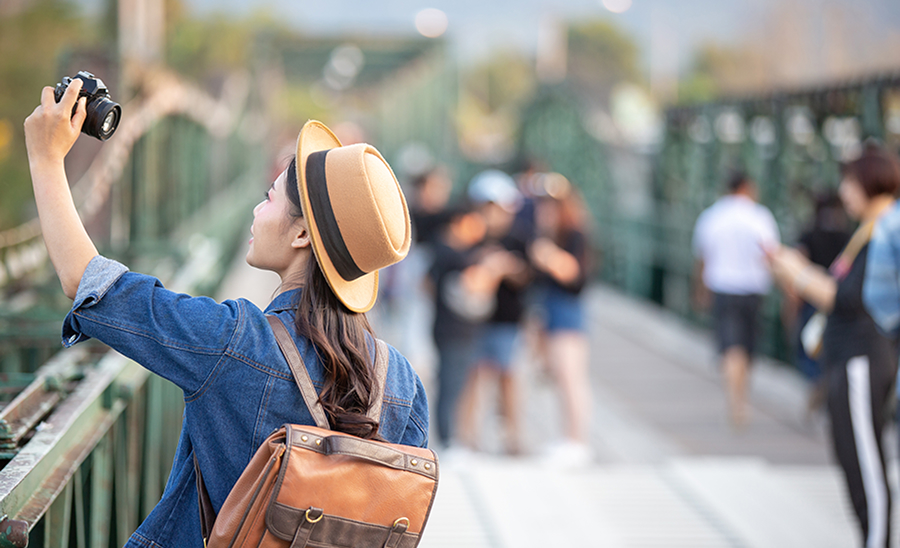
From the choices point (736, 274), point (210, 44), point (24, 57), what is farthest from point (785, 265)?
point (210, 44)

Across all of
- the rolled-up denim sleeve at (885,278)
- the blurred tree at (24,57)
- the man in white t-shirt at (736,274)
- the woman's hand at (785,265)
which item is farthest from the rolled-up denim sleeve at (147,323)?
the blurred tree at (24,57)

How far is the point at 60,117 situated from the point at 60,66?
506 centimetres

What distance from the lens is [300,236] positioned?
189cm

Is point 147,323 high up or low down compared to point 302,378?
up

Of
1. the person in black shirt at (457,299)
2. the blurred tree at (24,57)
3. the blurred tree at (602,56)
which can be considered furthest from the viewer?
the blurred tree at (602,56)

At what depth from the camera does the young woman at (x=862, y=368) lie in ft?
14.0

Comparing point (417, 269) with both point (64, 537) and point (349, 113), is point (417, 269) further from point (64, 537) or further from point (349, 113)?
point (349, 113)

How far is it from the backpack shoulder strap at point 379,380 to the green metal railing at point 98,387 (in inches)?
24.4

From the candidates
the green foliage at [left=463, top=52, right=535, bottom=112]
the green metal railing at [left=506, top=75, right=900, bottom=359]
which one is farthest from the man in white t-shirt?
the green foliage at [left=463, top=52, right=535, bottom=112]

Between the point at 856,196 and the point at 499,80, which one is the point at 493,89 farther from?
the point at 856,196

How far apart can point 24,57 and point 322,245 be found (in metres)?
28.8

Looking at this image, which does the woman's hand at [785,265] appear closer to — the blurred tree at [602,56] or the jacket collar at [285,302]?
the jacket collar at [285,302]

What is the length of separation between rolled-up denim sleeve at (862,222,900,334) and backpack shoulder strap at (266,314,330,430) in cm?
313

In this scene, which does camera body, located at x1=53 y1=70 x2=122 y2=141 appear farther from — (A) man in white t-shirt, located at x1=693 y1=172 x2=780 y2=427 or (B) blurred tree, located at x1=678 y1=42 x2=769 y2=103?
(B) blurred tree, located at x1=678 y1=42 x2=769 y2=103
